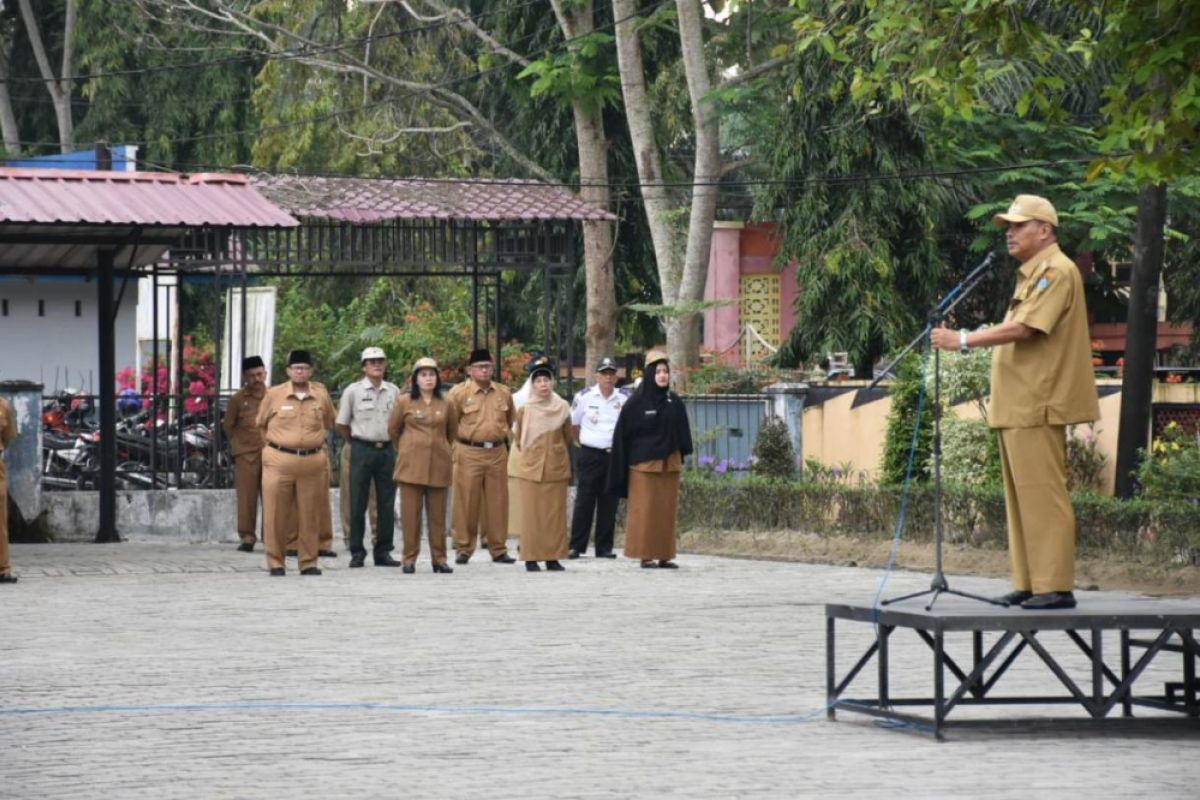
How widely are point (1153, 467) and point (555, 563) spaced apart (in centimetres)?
546

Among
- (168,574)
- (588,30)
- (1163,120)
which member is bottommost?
(168,574)

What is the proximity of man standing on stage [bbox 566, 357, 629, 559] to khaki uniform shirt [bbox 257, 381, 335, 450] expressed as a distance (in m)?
3.22

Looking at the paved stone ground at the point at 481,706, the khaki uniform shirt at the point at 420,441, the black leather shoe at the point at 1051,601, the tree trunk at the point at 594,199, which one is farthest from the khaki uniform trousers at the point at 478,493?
the tree trunk at the point at 594,199

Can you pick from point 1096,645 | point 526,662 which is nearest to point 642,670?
point 526,662

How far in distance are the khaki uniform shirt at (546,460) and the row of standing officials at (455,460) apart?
0.01m

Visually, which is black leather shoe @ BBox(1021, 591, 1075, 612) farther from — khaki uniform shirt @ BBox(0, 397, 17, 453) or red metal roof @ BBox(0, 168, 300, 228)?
red metal roof @ BBox(0, 168, 300, 228)

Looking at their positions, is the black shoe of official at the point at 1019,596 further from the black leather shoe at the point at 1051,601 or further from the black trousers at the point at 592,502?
the black trousers at the point at 592,502

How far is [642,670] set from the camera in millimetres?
12602

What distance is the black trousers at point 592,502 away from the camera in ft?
73.9

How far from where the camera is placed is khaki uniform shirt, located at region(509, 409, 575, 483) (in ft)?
69.3

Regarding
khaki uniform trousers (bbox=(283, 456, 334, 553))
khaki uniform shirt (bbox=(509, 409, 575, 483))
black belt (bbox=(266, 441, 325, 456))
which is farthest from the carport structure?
khaki uniform shirt (bbox=(509, 409, 575, 483))

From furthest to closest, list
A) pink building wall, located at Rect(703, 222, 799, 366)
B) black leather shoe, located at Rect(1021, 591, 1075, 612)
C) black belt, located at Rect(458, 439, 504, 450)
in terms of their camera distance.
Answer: pink building wall, located at Rect(703, 222, 799, 366)
black belt, located at Rect(458, 439, 504, 450)
black leather shoe, located at Rect(1021, 591, 1075, 612)

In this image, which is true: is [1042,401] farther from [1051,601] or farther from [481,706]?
[481,706]

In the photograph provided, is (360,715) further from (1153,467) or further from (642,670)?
(1153,467)
